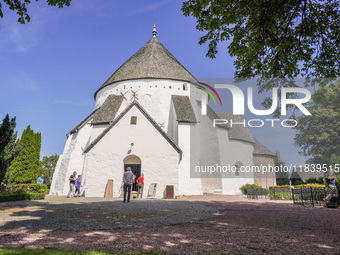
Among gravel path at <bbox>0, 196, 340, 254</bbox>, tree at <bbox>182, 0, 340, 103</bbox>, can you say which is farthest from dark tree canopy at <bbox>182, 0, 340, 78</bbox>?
gravel path at <bbox>0, 196, 340, 254</bbox>

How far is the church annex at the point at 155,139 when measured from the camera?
1764 centimetres

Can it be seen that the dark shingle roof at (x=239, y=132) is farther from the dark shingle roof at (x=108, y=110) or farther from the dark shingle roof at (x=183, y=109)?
the dark shingle roof at (x=108, y=110)

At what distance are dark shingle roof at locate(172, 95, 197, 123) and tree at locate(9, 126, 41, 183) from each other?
52.8 feet

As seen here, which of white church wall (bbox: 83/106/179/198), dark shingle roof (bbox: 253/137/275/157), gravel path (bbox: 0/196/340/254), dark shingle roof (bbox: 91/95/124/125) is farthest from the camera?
dark shingle roof (bbox: 253/137/275/157)

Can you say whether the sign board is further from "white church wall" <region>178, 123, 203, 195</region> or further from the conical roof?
the conical roof

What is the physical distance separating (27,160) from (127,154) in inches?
569

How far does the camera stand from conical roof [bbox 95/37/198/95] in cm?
2461

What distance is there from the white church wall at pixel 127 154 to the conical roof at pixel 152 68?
7678 mm

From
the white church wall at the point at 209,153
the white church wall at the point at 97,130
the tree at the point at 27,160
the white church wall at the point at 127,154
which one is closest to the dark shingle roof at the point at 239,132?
the white church wall at the point at 209,153

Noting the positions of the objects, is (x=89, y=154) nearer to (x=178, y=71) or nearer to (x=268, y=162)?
(x=178, y=71)

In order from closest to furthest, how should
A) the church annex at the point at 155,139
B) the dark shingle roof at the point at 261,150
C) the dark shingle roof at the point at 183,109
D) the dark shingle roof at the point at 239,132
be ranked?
the church annex at the point at 155,139, the dark shingle roof at the point at 183,109, the dark shingle roof at the point at 239,132, the dark shingle roof at the point at 261,150

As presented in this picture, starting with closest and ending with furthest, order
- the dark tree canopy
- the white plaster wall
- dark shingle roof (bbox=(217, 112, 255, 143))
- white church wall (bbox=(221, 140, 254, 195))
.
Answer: the dark tree canopy, the white plaster wall, white church wall (bbox=(221, 140, 254, 195)), dark shingle roof (bbox=(217, 112, 255, 143))

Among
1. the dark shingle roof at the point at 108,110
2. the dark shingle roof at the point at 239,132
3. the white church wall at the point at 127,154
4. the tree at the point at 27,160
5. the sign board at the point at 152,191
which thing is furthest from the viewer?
the dark shingle roof at the point at 239,132

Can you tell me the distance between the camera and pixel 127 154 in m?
18.0
